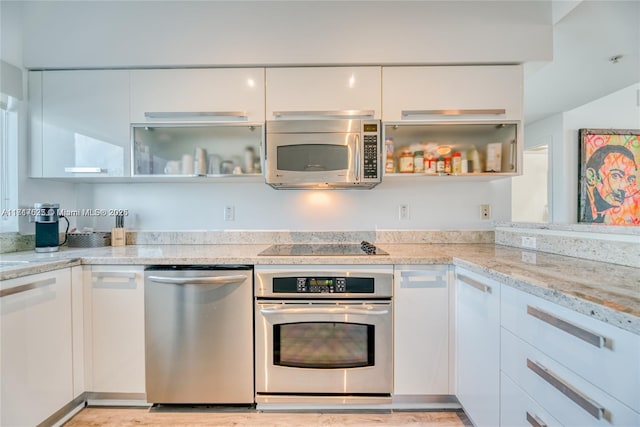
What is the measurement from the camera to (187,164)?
1836 mm

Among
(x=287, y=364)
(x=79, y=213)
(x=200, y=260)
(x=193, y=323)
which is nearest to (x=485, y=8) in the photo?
(x=200, y=260)

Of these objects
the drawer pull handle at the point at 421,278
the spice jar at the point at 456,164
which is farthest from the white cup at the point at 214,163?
the spice jar at the point at 456,164

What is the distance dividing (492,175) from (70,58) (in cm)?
282

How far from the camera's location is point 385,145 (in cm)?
175

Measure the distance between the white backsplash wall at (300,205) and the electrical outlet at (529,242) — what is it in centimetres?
32

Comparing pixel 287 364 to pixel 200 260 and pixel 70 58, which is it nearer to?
pixel 200 260

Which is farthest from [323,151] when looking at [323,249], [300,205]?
[323,249]

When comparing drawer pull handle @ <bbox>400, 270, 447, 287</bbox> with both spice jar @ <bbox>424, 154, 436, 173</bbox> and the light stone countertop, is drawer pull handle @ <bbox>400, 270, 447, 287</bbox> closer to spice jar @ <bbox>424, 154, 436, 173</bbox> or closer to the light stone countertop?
the light stone countertop

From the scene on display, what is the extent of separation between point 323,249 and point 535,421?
4.13ft

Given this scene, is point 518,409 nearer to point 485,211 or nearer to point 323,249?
point 323,249

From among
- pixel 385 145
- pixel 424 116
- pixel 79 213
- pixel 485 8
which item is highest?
pixel 485 8

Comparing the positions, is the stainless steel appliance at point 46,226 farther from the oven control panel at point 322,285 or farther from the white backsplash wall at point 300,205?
the oven control panel at point 322,285

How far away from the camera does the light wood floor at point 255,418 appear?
146cm

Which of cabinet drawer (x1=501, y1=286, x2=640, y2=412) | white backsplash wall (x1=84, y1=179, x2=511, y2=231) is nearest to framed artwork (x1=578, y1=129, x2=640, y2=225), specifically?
white backsplash wall (x1=84, y1=179, x2=511, y2=231)
